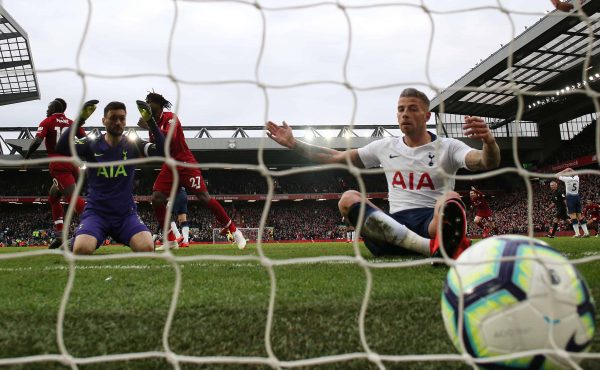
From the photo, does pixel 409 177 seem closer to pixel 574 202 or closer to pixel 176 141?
pixel 176 141

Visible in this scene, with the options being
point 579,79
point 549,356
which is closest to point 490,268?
point 549,356

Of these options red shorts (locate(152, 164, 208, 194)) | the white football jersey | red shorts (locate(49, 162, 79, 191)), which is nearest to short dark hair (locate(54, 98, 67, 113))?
red shorts (locate(49, 162, 79, 191))

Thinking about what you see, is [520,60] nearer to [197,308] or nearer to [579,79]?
[579,79]

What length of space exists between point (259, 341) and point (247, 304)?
16.5 inches

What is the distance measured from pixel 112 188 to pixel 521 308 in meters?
3.63

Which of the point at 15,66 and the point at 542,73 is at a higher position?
the point at 15,66

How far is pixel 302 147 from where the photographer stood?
10.1ft

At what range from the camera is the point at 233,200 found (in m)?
28.5

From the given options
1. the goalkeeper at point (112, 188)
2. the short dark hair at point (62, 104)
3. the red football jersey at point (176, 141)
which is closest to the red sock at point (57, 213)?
the short dark hair at point (62, 104)

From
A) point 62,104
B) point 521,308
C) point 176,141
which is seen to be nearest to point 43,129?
point 62,104

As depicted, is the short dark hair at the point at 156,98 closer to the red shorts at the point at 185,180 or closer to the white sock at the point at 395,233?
the red shorts at the point at 185,180

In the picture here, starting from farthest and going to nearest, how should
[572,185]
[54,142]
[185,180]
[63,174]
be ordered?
[572,185]
[54,142]
[185,180]
[63,174]

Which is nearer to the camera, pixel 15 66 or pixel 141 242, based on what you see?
pixel 141 242

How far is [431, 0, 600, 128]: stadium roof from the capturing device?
17.2m
